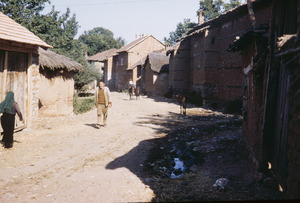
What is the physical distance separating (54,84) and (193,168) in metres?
9.34

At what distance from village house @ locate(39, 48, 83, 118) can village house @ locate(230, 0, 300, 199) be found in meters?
9.48

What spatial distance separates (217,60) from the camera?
63.9 ft

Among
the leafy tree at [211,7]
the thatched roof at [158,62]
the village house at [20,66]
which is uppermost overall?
the leafy tree at [211,7]

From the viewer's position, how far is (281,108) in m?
3.75

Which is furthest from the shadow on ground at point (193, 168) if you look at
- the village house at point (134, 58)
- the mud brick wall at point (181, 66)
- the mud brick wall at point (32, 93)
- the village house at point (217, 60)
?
the village house at point (134, 58)

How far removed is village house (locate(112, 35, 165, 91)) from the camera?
34875mm

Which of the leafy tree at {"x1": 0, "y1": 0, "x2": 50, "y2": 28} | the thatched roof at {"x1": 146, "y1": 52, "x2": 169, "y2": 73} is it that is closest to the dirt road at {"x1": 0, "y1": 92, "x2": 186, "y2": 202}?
the leafy tree at {"x1": 0, "y1": 0, "x2": 50, "y2": 28}

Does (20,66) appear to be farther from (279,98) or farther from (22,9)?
(22,9)

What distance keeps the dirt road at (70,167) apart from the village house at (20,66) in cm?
113

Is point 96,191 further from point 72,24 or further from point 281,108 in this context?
point 72,24

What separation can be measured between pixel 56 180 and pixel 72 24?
2674 cm

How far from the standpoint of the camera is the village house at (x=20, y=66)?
7.88m

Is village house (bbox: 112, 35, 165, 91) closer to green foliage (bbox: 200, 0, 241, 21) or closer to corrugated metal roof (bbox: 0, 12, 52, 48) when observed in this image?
green foliage (bbox: 200, 0, 241, 21)

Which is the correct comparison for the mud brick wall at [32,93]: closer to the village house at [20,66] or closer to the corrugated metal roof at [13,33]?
the village house at [20,66]
